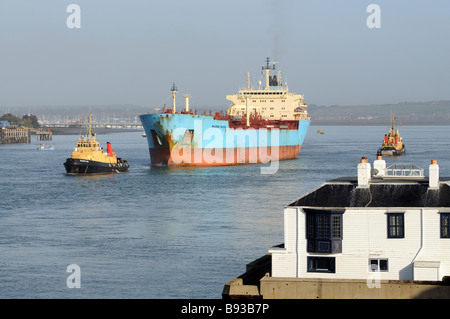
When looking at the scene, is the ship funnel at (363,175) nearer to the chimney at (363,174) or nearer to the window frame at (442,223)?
the chimney at (363,174)

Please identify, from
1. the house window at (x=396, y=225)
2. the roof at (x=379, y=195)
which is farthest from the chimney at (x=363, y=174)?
the house window at (x=396, y=225)

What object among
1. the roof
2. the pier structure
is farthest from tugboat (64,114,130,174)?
the pier structure

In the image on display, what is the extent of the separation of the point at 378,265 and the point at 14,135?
175 metres

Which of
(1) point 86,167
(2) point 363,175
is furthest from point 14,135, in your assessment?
(2) point 363,175

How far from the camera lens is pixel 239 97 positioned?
330ft

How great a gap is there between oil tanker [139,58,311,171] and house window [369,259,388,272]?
57.0 metres

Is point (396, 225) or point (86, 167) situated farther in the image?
point (86, 167)

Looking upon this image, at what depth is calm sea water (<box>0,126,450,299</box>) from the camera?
24.8m

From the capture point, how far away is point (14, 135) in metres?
185

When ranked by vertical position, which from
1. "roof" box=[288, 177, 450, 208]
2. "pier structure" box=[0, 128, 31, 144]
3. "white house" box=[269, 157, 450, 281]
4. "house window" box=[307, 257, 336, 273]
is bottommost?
"pier structure" box=[0, 128, 31, 144]

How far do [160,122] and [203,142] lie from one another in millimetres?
5319

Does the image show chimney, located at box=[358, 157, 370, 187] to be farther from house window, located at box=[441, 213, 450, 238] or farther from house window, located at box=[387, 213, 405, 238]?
house window, located at box=[441, 213, 450, 238]

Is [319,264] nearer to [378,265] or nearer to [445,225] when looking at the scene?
[378,265]

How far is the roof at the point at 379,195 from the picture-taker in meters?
18.8
